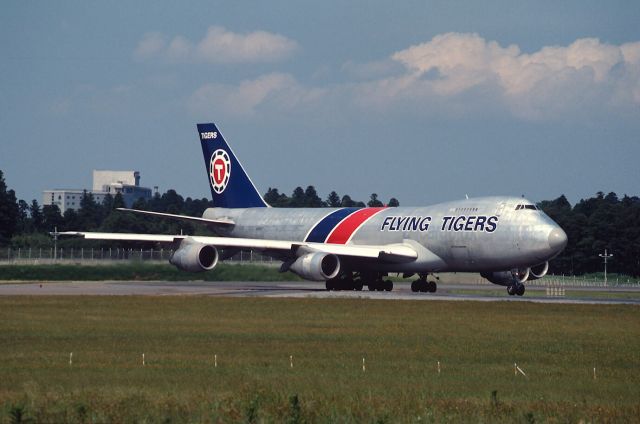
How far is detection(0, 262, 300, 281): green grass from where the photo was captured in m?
74.5

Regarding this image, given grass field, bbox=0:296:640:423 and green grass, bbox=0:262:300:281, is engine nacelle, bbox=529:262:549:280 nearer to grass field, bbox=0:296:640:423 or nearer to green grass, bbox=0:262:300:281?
grass field, bbox=0:296:640:423

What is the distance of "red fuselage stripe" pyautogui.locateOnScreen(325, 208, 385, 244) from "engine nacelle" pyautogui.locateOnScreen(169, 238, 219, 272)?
7.22m

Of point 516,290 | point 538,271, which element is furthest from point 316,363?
point 538,271

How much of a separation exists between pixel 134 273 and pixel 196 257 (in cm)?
1552

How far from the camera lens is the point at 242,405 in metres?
18.9

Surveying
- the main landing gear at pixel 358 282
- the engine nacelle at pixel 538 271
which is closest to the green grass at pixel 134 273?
the main landing gear at pixel 358 282

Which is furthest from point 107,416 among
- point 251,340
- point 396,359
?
point 251,340

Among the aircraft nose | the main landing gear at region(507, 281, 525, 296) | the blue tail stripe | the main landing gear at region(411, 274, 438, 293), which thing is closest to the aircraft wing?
the main landing gear at region(411, 274, 438, 293)

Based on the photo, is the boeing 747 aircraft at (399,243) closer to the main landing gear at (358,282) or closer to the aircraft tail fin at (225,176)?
the main landing gear at (358,282)

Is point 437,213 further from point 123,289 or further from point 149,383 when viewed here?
point 149,383

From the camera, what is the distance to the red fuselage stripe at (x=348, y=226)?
210 feet

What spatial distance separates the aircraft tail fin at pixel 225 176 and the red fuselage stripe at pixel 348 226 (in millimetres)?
9865

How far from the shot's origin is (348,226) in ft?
211

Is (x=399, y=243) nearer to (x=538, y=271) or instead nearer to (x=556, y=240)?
(x=538, y=271)
